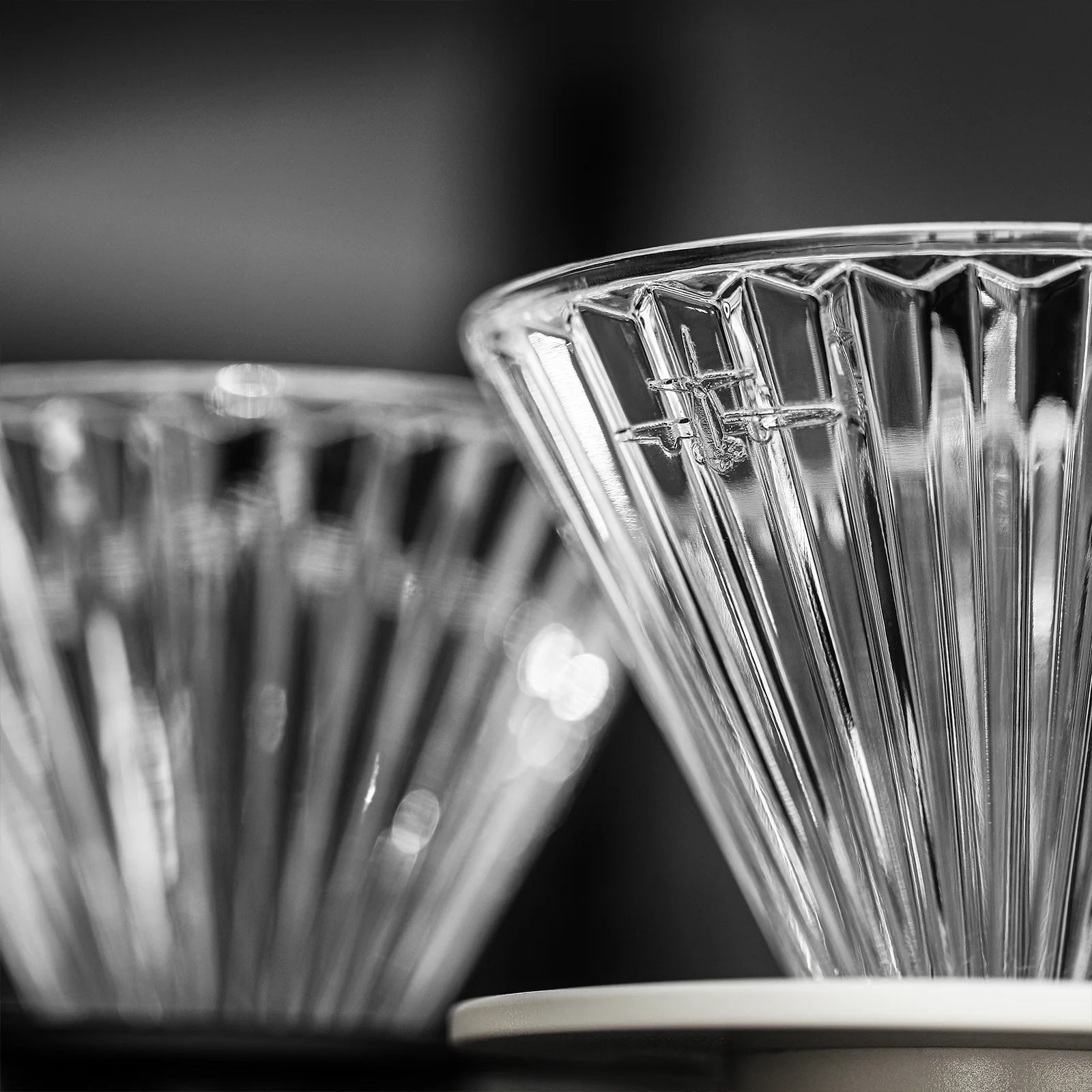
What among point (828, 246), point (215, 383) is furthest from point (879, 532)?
point (215, 383)

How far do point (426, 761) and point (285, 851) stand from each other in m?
0.04

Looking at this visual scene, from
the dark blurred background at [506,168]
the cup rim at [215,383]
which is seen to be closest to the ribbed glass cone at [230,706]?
the cup rim at [215,383]

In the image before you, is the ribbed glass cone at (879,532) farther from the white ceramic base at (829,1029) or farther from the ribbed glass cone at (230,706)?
the ribbed glass cone at (230,706)

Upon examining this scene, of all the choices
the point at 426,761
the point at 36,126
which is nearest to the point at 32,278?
the point at 36,126

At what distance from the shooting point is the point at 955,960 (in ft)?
0.65

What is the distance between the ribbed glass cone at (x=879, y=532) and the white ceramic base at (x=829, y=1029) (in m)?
0.02

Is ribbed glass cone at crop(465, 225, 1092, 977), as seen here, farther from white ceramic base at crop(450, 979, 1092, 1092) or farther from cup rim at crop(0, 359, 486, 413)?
cup rim at crop(0, 359, 486, 413)

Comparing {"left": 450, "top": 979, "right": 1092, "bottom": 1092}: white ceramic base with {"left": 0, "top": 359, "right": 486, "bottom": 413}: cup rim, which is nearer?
{"left": 450, "top": 979, "right": 1092, "bottom": 1092}: white ceramic base

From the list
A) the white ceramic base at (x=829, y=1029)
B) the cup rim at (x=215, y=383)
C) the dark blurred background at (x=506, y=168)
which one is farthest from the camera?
the dark blurred background at (x=506, y=168)

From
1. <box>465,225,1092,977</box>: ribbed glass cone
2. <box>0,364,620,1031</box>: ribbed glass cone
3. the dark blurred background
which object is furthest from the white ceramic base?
the dark blurred background

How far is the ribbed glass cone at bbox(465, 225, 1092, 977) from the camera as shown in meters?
0.18

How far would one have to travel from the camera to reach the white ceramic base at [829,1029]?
0.15 m

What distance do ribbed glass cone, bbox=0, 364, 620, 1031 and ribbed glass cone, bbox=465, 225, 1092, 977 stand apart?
0.16 metres

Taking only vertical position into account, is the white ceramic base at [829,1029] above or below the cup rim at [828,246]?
below
